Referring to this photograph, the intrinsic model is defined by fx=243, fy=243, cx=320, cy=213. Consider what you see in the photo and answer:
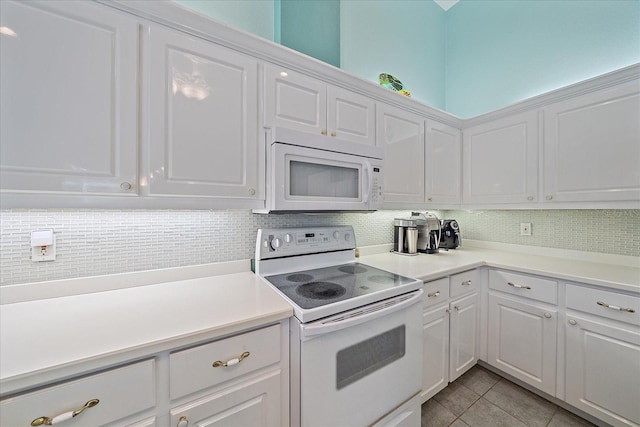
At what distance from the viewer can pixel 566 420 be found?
1.48 meters

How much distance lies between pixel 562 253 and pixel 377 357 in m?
1.88

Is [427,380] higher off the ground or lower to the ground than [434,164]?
lower

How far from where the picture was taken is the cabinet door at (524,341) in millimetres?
1539

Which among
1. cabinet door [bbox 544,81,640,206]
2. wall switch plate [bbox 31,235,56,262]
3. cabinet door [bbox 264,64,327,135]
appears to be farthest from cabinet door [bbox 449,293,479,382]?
wall switch plate [bbox 31,235,56,262]

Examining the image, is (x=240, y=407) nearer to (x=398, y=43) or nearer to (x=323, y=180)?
(x=323, y=180)

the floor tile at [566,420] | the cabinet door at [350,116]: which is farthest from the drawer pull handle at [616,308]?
the cabinet door at [350,116]

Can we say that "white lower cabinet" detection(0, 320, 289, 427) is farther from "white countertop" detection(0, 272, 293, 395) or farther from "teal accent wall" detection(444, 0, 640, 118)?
"teal accent wall" detection(444, 0, 640, 118)

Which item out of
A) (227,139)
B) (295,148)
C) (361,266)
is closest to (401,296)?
(361,266)

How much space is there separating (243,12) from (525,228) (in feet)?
9.09

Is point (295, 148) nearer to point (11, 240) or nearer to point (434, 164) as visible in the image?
point (11, 240)

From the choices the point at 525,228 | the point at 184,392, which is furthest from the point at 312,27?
the point at 525,228

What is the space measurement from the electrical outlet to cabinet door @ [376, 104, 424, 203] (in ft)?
3.32

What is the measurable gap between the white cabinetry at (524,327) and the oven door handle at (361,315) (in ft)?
2.93

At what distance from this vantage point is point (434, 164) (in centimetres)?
209
